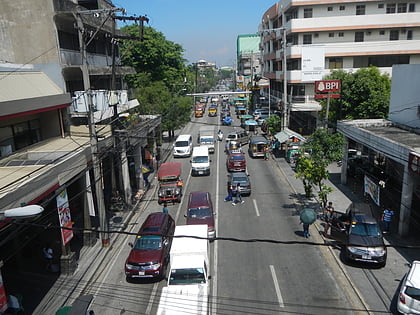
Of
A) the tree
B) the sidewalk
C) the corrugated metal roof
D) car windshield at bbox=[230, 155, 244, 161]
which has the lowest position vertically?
the sidewalk

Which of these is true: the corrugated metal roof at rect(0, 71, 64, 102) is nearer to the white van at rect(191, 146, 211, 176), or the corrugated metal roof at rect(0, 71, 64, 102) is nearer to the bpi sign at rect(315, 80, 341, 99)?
the white van at rect(191, 146, 211, 176)

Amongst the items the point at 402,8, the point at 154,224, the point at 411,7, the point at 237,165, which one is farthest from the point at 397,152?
the point at 411,7

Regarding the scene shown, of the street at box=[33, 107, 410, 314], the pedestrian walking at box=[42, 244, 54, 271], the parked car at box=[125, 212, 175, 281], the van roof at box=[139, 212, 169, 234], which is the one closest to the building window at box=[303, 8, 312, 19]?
the street at box=[33, 107, 410, 314]

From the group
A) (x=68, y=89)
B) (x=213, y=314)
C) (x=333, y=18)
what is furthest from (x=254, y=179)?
(x=333, y=18)

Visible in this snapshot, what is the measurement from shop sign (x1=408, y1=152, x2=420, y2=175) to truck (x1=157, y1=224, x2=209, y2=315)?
955 centimetres

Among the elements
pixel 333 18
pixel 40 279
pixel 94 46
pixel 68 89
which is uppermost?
pixel 333 18

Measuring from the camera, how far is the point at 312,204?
75.9 feet

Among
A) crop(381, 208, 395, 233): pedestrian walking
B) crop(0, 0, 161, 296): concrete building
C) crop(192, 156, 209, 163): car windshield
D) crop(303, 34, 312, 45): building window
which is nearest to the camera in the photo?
crop(0, 0, 161, 296): concrete building

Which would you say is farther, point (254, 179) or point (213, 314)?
point (254, 179)

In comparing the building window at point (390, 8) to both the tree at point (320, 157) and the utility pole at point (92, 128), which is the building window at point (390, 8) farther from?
the utility pole at point (92, 128)

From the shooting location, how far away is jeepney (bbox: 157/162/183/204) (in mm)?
23906

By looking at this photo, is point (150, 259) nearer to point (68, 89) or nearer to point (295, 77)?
point (68, 89)

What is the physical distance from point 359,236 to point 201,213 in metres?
7.68

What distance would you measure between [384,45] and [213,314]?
37.9 meters
